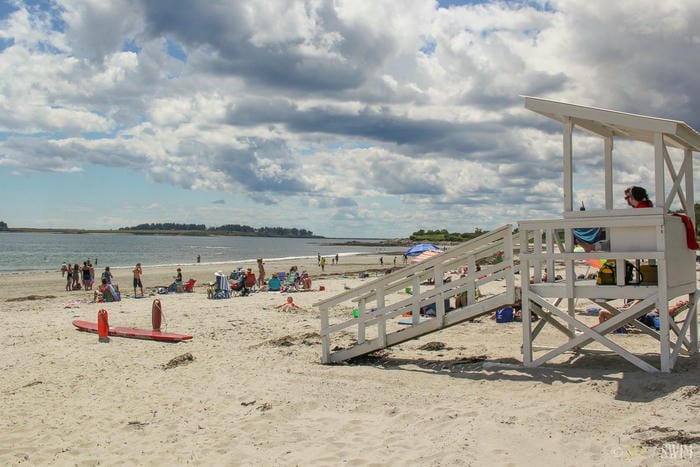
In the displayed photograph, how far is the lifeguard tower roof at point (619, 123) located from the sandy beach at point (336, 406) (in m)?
3.20

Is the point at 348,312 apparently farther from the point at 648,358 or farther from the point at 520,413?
the point at 520,413

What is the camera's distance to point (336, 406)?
750 cm

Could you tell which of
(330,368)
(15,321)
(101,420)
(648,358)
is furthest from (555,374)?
(15,321)

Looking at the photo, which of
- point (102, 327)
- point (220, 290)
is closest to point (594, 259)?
point (102, 327)

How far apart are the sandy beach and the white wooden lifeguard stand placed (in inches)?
25.2

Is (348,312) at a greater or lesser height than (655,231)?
lesser

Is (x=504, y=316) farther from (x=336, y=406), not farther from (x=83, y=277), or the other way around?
(x=83, y=277)

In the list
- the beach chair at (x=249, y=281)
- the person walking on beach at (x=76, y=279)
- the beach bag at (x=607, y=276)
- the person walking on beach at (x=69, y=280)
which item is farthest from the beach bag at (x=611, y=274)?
the person walking on beach at (x=76, y=279)

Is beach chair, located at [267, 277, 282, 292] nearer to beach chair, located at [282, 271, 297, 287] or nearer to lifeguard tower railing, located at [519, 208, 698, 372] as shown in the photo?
beach chair, located at [282, 271, 297, 287]

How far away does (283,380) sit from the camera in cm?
888

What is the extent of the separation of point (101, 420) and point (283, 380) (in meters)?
2.56

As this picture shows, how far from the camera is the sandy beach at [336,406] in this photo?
5.76m

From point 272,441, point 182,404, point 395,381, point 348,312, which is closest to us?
point 272,441

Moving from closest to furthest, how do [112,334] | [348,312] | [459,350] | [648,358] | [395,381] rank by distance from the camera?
[395,381]
[648,358]
[459,350]
[112,334]
[348,312]
